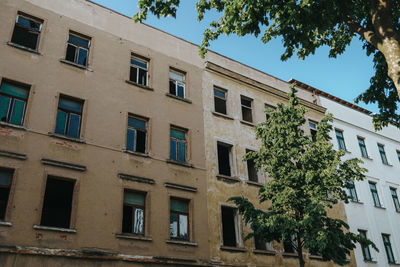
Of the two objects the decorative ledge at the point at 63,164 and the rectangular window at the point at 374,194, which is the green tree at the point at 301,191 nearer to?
the decorative ledge at the point at 63,164

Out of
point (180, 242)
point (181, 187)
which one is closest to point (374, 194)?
point (181, 187)

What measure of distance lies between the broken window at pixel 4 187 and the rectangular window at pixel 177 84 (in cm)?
877

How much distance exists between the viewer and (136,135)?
1702cm

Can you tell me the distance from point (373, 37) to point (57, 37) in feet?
41.0

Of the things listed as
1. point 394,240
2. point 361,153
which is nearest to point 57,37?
point 361,153

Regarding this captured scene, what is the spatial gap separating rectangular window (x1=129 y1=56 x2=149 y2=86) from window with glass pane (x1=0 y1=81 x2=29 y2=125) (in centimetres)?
516

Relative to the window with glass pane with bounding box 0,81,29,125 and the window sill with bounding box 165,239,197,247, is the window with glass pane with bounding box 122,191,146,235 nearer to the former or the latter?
the window sill with bounding box 165,239,197,247

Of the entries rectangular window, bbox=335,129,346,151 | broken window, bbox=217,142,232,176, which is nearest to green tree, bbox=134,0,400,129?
broken window, bbox=217,142,232,176

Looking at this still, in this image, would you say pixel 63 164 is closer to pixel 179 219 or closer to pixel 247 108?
pixel 179 219

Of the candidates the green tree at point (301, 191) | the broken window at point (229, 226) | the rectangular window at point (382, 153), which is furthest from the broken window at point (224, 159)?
the rectangular window at point (382, 153)

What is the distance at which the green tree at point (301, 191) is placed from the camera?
14.0 m

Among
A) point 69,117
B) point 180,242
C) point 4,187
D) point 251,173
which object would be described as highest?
point 69,117

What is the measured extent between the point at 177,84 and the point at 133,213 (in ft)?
24.7

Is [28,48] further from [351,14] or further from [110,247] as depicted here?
[351,14]
